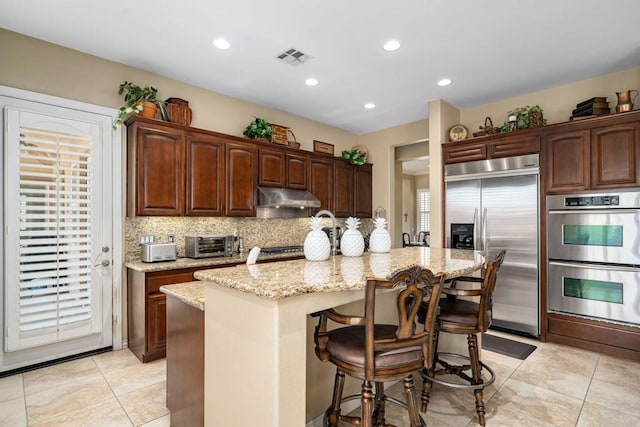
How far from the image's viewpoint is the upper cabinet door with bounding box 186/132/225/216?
367 cm

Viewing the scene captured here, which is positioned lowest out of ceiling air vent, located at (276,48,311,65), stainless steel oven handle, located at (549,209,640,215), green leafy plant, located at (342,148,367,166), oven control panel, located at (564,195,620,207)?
stainless steel oven handle, located at (549,209,640,215)

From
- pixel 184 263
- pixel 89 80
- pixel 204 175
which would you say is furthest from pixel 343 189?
pixel 89 80

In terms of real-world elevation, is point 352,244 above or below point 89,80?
below

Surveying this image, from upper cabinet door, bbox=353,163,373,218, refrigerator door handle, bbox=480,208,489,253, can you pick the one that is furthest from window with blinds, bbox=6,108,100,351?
refrigerator door handle, bbox=480,208,489,253

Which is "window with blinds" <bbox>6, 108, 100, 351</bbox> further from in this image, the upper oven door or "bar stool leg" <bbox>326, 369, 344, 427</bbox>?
the upper oven door

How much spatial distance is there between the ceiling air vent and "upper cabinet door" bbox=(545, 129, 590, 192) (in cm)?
284

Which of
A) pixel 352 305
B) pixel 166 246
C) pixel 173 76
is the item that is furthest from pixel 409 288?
pixel 173 76

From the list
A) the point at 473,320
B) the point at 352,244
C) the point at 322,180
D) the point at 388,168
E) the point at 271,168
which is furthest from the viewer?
the point at 388,168

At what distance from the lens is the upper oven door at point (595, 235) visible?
10.4 ft

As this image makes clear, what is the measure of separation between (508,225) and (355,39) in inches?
108

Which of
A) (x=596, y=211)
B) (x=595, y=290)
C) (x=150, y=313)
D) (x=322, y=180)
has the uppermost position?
(x=322, y=180)

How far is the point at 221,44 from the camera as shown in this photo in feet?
9.93

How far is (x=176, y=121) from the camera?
3613 millimetres

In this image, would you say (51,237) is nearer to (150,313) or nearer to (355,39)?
(150,313)
